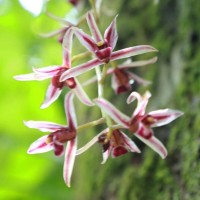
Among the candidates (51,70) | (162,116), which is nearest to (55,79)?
(51,70)

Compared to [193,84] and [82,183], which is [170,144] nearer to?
[193,84]

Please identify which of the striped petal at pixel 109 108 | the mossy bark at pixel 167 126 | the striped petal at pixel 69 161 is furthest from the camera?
the mossy bark at pixel 167 126

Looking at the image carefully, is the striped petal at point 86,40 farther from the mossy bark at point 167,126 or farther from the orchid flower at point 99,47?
the mossy bark at point 167,126

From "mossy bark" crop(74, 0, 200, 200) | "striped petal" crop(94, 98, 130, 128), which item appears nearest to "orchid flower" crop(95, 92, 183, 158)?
"striped petal" crop(94, 98, 130, 128)

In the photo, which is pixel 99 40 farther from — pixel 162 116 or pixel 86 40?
pixel 162 116

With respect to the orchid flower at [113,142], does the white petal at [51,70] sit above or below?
above

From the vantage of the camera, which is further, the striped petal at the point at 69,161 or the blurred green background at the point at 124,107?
the blurred green background at the point at 124,107

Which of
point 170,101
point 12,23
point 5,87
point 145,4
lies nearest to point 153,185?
point 170,101

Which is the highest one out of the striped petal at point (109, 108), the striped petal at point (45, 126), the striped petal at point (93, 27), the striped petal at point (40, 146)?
the striped petal at point (93, 27)

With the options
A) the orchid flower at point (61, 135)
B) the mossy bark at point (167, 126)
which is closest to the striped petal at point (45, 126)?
Result: the orchid flower at point (61, 135)
